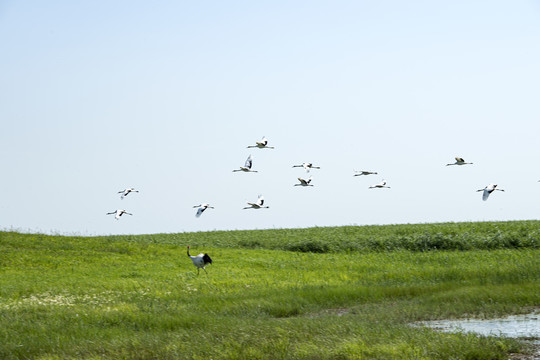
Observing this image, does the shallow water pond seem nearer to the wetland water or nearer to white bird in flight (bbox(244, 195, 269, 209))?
the wetland water

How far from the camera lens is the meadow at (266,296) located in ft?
42.0

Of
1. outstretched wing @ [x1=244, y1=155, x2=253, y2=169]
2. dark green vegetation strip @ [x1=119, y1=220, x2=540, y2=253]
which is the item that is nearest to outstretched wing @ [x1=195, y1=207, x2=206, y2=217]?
outstretched wing @ [x1=244, y1=155, x2=253, y2=169]

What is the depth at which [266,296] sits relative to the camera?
20.8 meters

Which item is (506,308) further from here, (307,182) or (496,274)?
(307,182)

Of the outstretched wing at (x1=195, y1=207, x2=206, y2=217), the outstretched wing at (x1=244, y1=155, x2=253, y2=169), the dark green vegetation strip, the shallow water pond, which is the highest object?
the outstretched wing at (x1=244, y1=155, x2=253, y2=169)

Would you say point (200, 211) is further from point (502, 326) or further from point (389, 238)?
point (389, 238)

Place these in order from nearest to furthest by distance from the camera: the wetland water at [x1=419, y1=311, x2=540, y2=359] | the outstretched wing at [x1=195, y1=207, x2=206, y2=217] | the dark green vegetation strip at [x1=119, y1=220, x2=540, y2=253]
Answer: the wetland water at [x1=419, y1=311, x2=540, y2=359] < the outstretched wing at [x1=195, y1=207, x2=206, y2=217] < the dark green vegetation strip at [x1=119, y1=220, x2=540, y2=253]

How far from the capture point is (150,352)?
12938 mm

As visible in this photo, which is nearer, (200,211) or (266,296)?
(266,296)

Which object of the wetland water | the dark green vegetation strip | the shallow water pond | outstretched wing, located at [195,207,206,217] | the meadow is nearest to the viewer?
the meadow

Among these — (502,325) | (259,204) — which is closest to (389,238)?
(259,204)

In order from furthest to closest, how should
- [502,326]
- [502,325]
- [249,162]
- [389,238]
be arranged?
[389,238] < [249,162] < [502,325] < [502,326]

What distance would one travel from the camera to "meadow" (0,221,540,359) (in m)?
12.8

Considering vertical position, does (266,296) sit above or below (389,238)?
below
